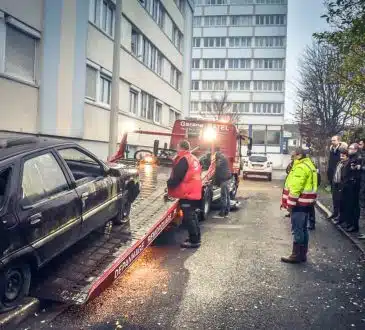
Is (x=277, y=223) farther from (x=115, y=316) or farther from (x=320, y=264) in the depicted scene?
(x=115, y=316)

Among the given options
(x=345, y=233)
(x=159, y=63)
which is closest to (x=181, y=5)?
(x=159, y=63)

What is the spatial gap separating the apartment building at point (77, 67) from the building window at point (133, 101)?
50 millimetres

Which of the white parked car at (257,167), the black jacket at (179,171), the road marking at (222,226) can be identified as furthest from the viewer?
the white parked car at (257,167)

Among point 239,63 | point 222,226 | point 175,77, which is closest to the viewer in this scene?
point 222,226

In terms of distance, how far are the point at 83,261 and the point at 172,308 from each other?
3.79 feet

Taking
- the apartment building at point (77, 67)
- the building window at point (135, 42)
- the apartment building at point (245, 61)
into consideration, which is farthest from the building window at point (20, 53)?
the apartment building at point (245, 61)

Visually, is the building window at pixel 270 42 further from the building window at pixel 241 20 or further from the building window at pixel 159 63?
the building window at pixel 159 63

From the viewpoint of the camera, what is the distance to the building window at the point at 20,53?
1045 cm

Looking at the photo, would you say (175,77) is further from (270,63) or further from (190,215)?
(270,63)

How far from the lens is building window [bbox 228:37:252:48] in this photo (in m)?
55.8

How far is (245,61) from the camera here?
56000 millimetres

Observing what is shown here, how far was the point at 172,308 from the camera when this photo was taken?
4.31 metres

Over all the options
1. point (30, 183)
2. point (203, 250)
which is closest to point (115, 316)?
point (30, 183)

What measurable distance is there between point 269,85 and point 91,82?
43.4 m
